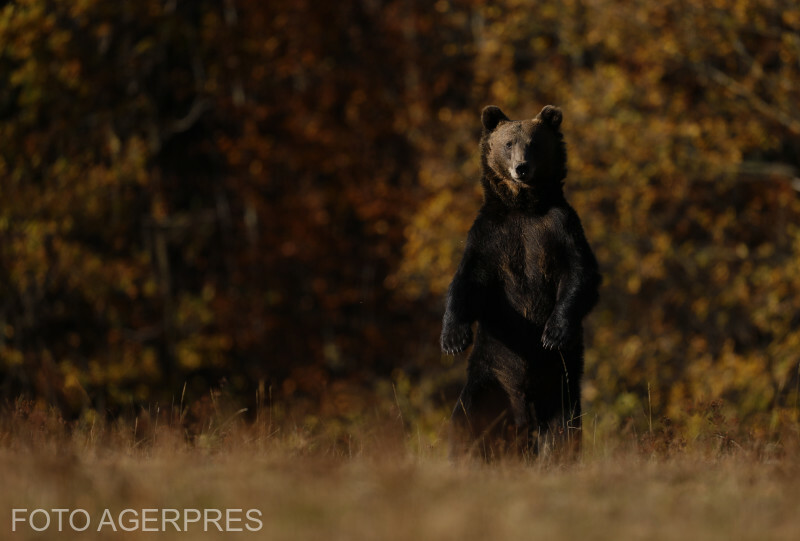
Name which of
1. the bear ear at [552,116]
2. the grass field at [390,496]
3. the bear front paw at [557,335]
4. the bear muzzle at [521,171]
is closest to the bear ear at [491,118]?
the bear ear at [552,116]

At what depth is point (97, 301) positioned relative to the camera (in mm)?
16609

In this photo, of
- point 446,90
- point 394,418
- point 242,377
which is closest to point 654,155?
point 446,90

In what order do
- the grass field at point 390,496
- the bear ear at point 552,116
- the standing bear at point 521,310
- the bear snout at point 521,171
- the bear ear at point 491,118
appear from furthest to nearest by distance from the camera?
the bear ear at point 491,118
the bear ear at point 552,116
the bear snout at point 521,171
the standing bear at point 521,310
the grass field at point 390,496

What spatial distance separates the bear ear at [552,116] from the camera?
22.5ft

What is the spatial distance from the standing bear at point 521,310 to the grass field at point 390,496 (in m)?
0.84

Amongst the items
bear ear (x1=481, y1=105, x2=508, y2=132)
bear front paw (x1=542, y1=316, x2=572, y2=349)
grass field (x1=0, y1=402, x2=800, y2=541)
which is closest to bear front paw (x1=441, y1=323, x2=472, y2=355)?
bear front paw (x1=542, y1=316, x2=572, y2=349)

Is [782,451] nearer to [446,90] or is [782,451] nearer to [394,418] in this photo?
[394,418]

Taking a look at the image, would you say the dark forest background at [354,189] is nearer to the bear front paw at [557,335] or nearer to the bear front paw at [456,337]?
the bear front paw at [456,337]

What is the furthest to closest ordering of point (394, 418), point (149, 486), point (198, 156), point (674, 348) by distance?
point (198, 156), point (674, 348), point (394, 418), point (149, 486)

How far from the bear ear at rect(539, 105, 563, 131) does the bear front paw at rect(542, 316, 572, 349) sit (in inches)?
59.2

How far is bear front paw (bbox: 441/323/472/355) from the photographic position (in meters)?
6.18

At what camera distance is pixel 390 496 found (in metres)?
3.89

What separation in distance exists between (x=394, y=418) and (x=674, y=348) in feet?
35.9

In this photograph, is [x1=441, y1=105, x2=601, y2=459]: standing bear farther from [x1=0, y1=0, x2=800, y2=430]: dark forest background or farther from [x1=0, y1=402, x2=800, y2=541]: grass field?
[x1=0, y1=0, x2=800, y2=430]: dark forest background
